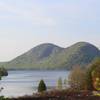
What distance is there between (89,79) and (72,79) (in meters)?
6.37

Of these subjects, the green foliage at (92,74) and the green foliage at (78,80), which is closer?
the green foliage at (92,74)

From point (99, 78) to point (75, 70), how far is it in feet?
37.9

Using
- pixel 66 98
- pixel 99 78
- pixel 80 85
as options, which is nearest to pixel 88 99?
pixel 66 98

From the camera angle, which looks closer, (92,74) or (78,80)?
(92,74)

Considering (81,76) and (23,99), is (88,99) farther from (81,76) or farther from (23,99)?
(81,76)

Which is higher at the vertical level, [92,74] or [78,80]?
[92,74]

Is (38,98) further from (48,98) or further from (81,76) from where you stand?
(81,76)

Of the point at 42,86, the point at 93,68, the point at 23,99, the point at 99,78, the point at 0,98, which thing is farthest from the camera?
the point at 93,68

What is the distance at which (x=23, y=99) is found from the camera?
111ft

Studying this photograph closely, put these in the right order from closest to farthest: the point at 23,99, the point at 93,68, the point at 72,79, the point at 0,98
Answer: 1. the point at 0,98
2. the point at 23,99
3. the point at 93,68
4. the point at 72,79

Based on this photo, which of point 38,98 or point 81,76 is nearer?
point 38,98

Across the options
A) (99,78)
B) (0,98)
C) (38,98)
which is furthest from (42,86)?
(0,98)

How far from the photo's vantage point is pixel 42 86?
168ft

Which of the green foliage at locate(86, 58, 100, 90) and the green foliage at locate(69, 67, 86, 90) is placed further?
the green foliage at locate(69, 67, 86, 90)
